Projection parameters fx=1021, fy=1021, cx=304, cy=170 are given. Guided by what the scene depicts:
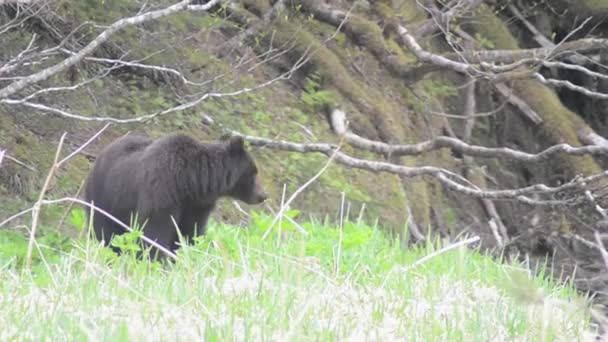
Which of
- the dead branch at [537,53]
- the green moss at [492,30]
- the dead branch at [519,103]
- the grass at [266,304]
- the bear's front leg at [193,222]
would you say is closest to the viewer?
the grass at [266,304]

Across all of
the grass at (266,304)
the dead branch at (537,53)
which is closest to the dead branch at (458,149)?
the dead branch at (537,53)

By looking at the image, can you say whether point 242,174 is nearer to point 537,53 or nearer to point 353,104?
point 537,53

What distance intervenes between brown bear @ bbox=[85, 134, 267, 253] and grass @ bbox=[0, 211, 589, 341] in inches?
48.2

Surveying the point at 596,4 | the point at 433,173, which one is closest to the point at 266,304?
the point at 433,173

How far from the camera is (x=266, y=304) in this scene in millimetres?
3994

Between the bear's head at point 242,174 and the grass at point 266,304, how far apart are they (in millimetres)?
1932

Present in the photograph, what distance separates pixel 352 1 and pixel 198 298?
8847 mm

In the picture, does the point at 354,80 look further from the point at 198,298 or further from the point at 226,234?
the point at 198,298

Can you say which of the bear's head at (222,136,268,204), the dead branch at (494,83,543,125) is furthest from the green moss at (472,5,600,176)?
the bear's head at (222,136,268,204)

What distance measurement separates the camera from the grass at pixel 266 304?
3545 mm

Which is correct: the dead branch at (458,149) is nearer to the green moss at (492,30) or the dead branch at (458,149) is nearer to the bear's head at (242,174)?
the green moss at (492,30)

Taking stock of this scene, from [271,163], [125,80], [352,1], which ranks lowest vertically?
[271,163]

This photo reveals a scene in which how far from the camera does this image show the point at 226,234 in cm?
694

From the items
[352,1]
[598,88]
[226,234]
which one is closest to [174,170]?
[226,234]
